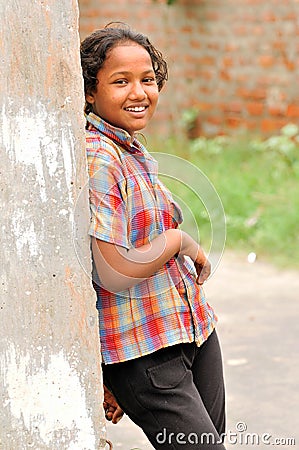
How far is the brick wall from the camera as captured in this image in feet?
24.2

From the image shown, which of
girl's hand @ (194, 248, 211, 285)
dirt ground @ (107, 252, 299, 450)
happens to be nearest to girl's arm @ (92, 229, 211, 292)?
girl's hand @ (194, 248, 211, 285)

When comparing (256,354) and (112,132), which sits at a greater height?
(112,132)

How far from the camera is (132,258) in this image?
2.16m

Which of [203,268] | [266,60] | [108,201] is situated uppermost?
[266,60]

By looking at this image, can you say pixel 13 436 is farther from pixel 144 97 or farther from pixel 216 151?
pixel 216 151

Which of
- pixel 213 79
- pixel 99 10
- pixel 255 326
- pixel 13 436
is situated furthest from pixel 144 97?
pixel 99 10

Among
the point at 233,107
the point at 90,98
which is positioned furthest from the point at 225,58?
the point at 90,98

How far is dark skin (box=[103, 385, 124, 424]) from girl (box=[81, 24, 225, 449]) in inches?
5.8

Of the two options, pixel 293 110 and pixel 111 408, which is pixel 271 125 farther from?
pixel 111 408

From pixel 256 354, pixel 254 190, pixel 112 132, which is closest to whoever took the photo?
pixel 112 132

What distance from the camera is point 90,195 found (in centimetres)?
222

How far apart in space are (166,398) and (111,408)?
0.30m

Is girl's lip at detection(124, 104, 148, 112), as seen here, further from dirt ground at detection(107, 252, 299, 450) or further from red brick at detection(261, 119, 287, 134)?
red brick at detection(261, 119, 287, 134)

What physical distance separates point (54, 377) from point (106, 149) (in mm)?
567
